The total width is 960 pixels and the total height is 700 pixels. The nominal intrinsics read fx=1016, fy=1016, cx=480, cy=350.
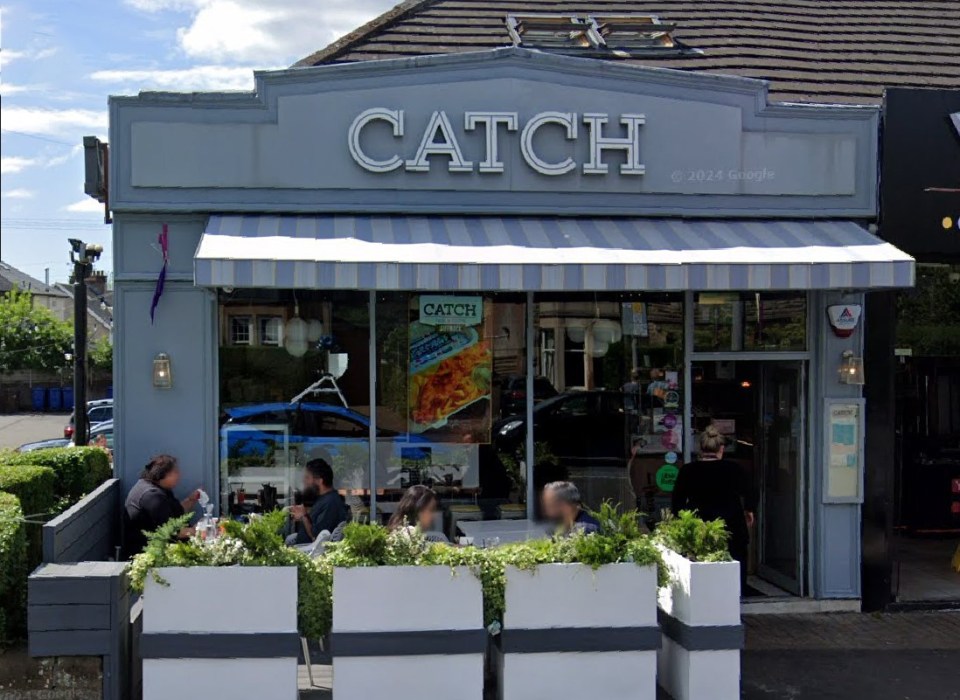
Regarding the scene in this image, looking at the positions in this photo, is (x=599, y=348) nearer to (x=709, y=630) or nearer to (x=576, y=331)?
(x=576, y=331)

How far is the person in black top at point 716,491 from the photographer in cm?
810

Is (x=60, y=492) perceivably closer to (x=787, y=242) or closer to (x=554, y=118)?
(x=554, y=118)

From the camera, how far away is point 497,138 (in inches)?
335

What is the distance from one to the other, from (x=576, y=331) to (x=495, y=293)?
0.78 metres

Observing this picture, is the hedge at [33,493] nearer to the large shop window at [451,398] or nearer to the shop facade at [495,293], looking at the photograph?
the shop facade at [495,293]

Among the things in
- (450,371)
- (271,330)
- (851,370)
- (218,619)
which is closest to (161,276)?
(271,330)

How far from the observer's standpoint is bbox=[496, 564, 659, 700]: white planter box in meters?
5.91


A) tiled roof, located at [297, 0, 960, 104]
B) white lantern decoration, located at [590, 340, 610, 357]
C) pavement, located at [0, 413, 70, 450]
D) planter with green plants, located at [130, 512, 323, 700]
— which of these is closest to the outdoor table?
white lantern decoration, located at [590, 340, 610, 357]

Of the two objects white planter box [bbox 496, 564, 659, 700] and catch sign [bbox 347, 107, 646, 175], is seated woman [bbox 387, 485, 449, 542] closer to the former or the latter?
white planter box [bbox 496, 564, 659, 700]

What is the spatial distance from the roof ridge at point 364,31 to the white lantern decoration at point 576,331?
11.9 feet

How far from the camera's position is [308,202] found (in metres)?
8.37

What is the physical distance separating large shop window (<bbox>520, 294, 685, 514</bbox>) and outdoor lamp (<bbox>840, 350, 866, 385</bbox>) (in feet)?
4.58

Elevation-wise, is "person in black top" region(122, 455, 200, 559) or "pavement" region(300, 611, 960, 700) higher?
"person in black top" region(122, 455, 200, 559)

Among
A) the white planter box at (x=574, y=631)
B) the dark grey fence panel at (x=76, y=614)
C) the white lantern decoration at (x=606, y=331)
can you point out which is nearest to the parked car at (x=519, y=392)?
the white lantern decoration at (x=606, y=331)
